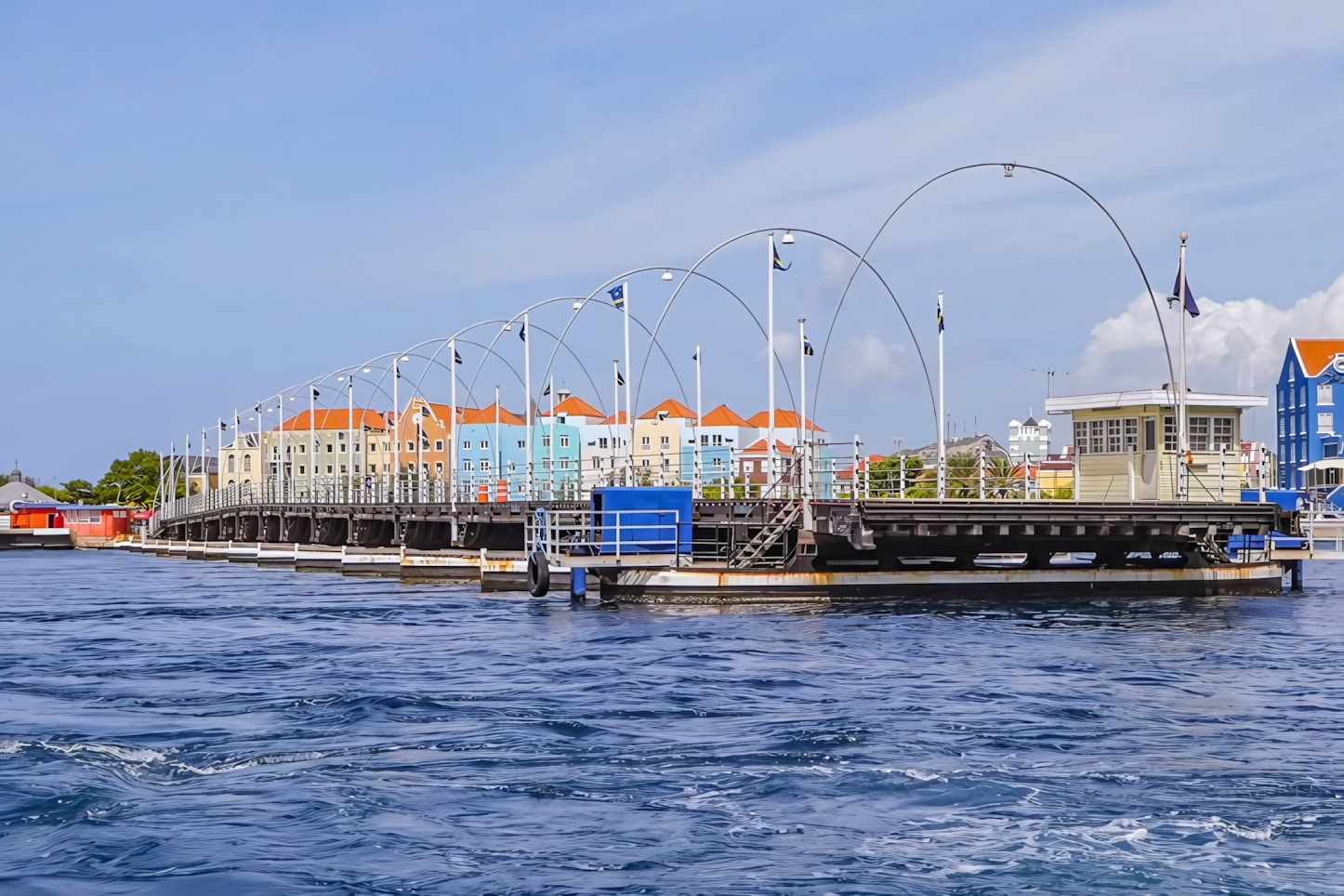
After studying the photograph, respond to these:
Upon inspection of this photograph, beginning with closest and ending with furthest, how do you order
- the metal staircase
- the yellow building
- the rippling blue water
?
the rippling blue water < the metal staircase < the yellow building

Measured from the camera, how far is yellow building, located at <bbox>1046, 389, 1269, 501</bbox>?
44.9 meters

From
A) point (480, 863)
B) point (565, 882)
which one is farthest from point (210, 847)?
point (565, 882)

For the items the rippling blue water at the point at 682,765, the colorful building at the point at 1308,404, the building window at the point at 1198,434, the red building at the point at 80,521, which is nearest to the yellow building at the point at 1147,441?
the building window at the point at 1198,434

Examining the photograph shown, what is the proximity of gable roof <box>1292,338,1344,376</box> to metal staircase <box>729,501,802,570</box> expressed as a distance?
305 feet

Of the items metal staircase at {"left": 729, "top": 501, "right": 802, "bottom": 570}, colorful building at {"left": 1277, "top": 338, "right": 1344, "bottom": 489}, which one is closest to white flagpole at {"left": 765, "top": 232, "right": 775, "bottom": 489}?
metal staircase at {"left": 729, "top": 501, "right": 802, "bottom": 570}

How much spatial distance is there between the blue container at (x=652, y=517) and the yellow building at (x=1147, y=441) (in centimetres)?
1272

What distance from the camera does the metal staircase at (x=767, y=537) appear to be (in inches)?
1481

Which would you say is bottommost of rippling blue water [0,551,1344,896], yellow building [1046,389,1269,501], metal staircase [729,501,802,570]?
rippling blue water [0,551,1344,896]

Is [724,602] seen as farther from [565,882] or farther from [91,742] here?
[565,882]

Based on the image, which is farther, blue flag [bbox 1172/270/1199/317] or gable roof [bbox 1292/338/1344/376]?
gable roof [bbox 1292/338/1344/376]

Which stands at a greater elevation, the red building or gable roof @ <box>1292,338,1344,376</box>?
gable roof @ <box>1292,338,1344,376</box>

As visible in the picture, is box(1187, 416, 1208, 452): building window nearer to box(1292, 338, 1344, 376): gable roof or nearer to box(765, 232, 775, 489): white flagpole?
box(765, 232, 775, 489): white flagpole

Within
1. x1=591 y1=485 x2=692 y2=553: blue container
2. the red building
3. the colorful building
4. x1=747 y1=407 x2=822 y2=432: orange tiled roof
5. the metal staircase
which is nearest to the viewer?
x1=591 y1=485 x2=692 y2=553: blue container

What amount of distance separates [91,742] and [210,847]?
5522 mm
